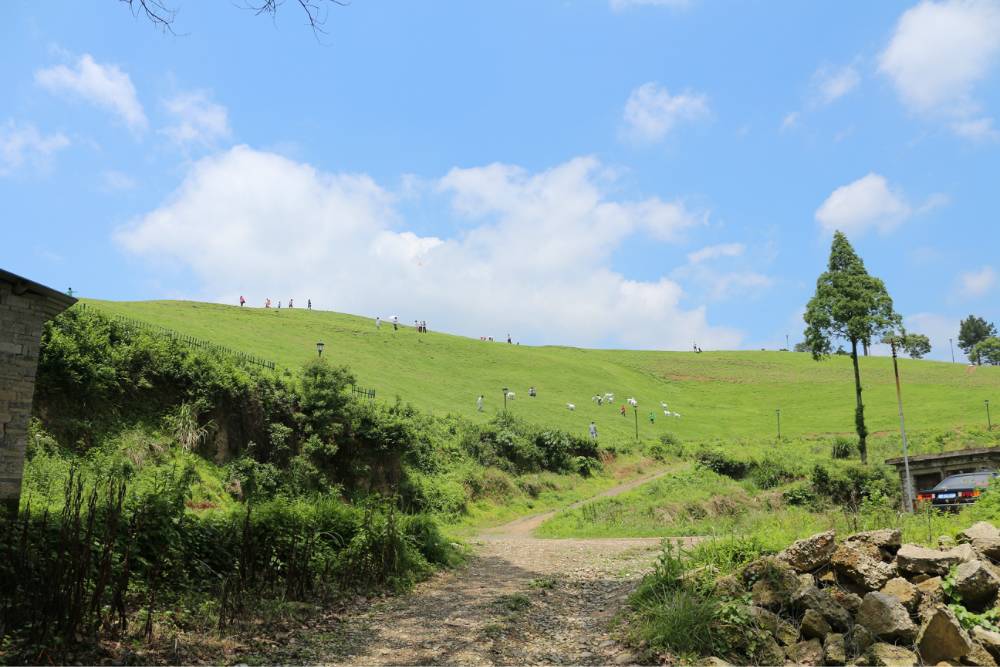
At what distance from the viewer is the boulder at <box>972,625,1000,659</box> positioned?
7.03 metres

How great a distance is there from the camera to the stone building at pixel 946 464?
80.2 ft

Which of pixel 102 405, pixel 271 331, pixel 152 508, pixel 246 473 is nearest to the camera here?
pixel 152 508

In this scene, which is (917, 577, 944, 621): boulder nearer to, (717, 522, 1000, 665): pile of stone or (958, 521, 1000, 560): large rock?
(717, 522, 1000, 665): pile of stone

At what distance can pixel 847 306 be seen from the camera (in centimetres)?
3925

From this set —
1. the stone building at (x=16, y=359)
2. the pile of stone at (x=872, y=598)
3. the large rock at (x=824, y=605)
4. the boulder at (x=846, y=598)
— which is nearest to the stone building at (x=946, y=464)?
the pile of stone at (x=872, y=598)

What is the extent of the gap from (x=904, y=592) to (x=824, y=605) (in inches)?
36.8

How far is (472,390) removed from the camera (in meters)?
62.6

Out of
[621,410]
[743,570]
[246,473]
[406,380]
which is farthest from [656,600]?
[621,410]

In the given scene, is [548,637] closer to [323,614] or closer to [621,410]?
[323,614]

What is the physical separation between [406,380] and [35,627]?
51492 millimetres

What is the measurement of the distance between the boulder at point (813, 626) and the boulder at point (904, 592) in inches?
34.9

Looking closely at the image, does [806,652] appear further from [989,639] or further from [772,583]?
[989,639]

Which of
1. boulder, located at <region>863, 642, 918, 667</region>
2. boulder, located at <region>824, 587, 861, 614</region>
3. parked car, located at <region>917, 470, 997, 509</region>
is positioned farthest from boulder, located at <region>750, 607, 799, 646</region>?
parked car, located at <region>917, 470, 997, 509</region>

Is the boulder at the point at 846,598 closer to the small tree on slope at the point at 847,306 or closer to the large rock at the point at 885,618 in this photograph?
the large rock at the point at 885,618
